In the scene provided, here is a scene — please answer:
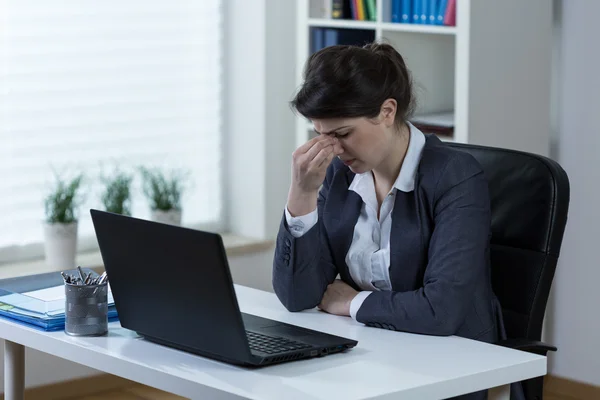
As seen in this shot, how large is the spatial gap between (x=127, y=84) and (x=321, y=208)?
1839 millimetres

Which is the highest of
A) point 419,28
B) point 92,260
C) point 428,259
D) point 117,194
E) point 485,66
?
point 419,28

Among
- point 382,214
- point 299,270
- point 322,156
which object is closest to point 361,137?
point 322,156

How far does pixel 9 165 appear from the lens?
3738 millimetres

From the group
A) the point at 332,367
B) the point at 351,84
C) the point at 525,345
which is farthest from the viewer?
the point at 351,84

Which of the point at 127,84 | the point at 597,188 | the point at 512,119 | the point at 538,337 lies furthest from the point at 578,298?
the point at 127,84

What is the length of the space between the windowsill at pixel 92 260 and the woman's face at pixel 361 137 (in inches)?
68.7

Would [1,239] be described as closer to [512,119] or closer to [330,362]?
[512,119]

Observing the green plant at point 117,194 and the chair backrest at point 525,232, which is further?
the green plant at point 117,194

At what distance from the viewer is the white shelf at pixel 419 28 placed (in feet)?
11.3

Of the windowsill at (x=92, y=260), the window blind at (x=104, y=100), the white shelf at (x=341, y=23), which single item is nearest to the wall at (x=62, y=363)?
the windowsill at (x=92, y=260)

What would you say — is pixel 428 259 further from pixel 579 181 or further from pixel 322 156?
pixel 579 181

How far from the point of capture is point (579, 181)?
3707mm

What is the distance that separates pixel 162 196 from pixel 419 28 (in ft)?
3.86

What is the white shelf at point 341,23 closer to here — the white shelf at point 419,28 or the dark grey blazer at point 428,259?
the white shelf at point 419,28
